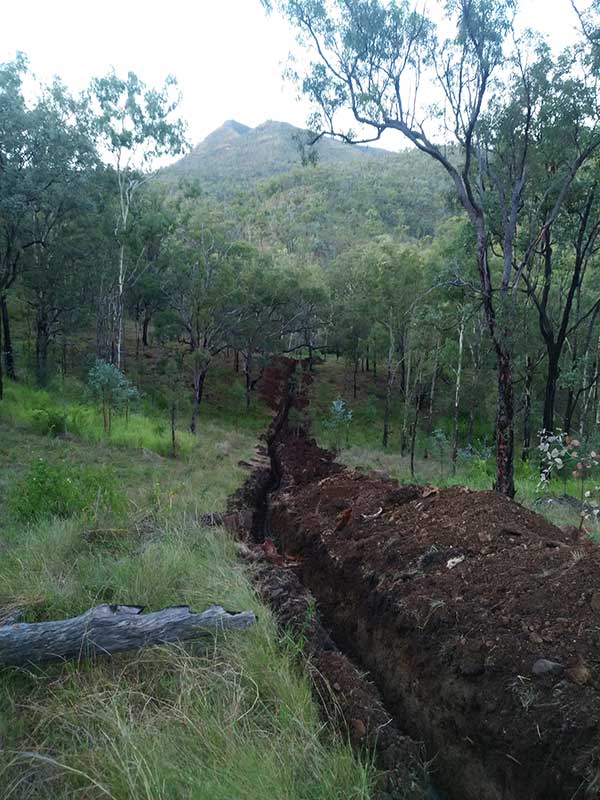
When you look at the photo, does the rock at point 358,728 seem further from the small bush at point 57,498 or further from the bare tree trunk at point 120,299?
the bare tree trunk at point 120,299

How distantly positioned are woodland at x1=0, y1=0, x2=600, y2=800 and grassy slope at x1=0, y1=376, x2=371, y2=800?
17 mm

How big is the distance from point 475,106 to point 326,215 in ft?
266

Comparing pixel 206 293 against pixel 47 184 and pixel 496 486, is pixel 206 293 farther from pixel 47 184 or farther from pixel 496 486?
pixel 496 486

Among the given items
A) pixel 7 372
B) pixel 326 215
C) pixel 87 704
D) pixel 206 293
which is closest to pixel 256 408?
pixel 206 293

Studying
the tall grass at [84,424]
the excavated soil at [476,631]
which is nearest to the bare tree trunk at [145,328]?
the tall grass at [84,424]

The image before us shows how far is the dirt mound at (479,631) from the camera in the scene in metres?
2.91

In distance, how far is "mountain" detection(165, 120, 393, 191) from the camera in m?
119

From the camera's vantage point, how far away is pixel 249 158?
159875 millimetres

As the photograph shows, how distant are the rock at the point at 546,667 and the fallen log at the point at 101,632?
1.93 m

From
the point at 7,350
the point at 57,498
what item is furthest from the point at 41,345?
the point at 57,498

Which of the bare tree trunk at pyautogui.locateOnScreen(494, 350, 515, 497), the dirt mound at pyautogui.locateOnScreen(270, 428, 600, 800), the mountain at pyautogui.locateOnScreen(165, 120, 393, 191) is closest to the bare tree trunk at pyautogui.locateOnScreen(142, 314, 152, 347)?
the bare tree trunk at pyautogui.locateOnScreen(494, 350, 515, 497)

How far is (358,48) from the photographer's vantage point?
9.23 metres

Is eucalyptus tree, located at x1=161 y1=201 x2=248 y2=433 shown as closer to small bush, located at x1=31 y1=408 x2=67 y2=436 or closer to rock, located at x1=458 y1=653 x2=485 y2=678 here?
small bush, located at x1=31 y1=408 x2=67 y2=436

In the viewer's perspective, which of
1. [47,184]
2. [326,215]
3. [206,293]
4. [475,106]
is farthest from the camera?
[326,215]
